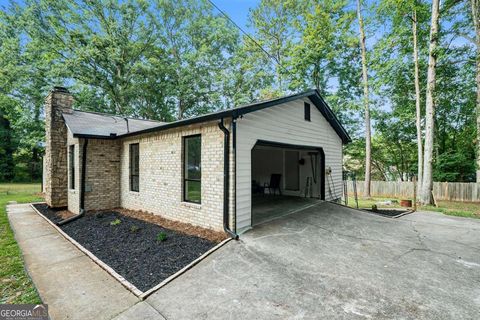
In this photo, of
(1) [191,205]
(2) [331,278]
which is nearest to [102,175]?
(1) [191,205]

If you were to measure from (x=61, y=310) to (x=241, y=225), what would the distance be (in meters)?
3.17

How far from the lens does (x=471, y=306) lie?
8.91 feet

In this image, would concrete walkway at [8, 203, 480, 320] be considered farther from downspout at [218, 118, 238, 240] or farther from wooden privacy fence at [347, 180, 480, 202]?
wooden privacy fence at [347, 180, 480, 202]

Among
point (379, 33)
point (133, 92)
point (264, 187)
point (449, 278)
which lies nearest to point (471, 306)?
point (449, 278)

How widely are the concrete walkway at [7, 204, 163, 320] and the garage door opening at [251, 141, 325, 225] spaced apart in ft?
13.4

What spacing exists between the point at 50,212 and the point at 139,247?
6220mm

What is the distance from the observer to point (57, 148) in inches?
339

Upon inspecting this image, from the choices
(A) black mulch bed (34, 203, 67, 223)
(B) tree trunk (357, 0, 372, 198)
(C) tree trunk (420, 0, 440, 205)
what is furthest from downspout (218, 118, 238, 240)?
(B) tree trunk (357, 0, 372, 198)

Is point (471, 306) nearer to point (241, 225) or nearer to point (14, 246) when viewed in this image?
point (241, 225)

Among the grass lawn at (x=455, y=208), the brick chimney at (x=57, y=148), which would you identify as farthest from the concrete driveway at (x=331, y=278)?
the brick chimney at (x=57, y=148)

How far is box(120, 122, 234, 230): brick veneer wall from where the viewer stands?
502 centimetres

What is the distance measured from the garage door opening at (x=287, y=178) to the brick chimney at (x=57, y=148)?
7.45 m

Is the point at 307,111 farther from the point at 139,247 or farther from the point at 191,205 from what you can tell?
the point at 139,247

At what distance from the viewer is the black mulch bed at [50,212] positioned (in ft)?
24.2
